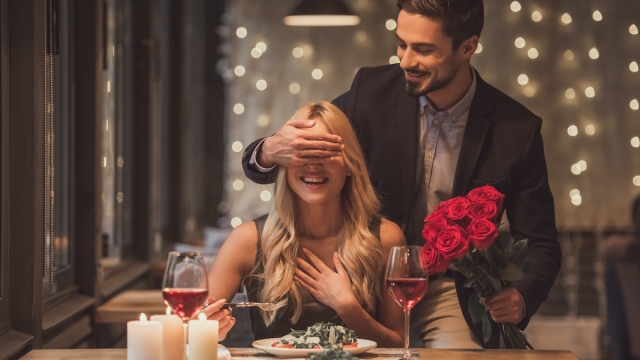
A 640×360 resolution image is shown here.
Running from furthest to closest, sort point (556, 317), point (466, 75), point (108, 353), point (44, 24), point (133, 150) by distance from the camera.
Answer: point (556, 317), point (133, 150), point (466, 75), point (44, 24), point (108, 353)

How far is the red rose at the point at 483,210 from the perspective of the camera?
199 cm

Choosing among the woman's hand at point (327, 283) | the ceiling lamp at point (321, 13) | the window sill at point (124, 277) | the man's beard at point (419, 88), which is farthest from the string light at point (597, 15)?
the woman's hand at point (327, 283)

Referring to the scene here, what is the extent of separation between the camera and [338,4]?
4973 mm

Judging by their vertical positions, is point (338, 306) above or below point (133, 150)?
below

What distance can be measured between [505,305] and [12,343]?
4.45 feet

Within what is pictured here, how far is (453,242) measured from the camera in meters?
1.96

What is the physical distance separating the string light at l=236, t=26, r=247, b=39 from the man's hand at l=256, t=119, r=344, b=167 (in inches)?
137

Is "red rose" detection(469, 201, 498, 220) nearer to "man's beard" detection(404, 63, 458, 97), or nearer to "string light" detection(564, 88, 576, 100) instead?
"man's beard" detection(404, 63, 458, 97)

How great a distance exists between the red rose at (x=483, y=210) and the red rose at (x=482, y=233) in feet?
0.06

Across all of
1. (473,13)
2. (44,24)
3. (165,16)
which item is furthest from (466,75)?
(165,16)

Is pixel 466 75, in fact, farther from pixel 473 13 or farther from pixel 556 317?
pixel 556 317

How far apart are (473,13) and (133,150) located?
256 cm

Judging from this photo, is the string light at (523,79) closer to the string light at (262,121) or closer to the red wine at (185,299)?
the string light at (262,121)

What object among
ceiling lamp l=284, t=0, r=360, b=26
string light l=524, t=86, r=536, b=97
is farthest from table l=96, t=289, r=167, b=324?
string light l=524, t=86, r=536, b=97
